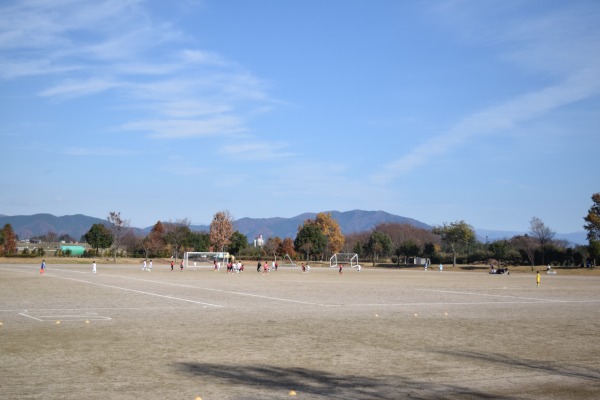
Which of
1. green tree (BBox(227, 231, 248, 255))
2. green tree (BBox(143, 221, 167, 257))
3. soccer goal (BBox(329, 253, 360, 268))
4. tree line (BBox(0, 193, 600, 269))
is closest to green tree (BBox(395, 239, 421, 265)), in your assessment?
tree line (BBox(0, 193, 600, 269))

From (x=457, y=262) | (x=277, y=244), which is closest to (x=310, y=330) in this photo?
(x=457, y=262)

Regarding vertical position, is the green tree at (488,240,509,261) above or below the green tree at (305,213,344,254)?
below

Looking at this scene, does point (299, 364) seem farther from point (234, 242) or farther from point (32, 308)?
point (234, 242)

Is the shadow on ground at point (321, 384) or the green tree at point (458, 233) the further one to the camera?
the green tree at point (458, 233)

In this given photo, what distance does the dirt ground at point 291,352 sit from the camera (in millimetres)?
9953

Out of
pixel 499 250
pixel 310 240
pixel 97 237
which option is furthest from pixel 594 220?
pixel 97 237

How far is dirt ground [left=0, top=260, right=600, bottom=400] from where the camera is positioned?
9953 mm

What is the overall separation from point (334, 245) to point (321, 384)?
128458 millimetres

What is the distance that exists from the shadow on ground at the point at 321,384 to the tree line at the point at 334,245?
8658 centimetres

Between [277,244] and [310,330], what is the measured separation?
12858cm

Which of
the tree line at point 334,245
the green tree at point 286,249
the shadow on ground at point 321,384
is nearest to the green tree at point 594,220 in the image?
the tree line at point 334,245

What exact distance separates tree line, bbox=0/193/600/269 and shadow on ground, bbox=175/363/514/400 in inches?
3409

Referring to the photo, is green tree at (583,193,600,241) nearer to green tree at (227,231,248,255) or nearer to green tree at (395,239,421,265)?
green tree at (395,239,421,265)

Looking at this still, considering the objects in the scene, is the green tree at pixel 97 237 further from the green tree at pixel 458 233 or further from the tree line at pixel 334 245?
the green tree at pixel 458 233
